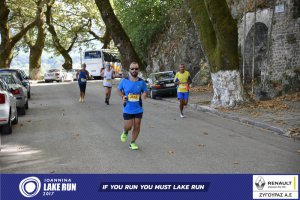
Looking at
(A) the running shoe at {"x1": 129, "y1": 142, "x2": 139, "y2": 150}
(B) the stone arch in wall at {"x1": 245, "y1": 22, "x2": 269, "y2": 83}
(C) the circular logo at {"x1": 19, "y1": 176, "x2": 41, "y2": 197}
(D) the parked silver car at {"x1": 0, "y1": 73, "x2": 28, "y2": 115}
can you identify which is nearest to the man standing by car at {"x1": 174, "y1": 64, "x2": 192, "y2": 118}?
(D) the parked silver car at {"x1": 0, "y1": 73, "x2": 28, "y2": 115}

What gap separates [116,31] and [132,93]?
76.1 feet

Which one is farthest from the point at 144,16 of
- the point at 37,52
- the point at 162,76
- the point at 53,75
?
the point at 37,52

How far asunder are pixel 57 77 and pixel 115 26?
2014cm

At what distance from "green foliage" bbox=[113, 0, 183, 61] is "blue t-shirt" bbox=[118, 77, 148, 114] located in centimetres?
2725

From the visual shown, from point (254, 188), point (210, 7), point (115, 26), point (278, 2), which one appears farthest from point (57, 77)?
point (254, 188)

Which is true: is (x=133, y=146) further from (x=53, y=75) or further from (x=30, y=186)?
(x=53, y=75)

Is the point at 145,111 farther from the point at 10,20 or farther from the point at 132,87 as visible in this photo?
the point at 10,20

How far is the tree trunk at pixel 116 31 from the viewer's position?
31.2 meters

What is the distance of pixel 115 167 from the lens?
826 centimetres

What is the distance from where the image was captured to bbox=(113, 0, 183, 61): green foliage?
37.1 meters

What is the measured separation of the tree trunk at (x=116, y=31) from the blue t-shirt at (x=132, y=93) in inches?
Result: 867

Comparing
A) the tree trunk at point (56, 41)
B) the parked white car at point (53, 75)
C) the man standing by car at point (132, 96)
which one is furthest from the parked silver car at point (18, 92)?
the tree trunk at point (56, 41)

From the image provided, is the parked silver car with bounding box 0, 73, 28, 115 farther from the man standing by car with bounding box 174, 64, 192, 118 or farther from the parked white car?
the parked white car

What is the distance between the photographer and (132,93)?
9.90 m
